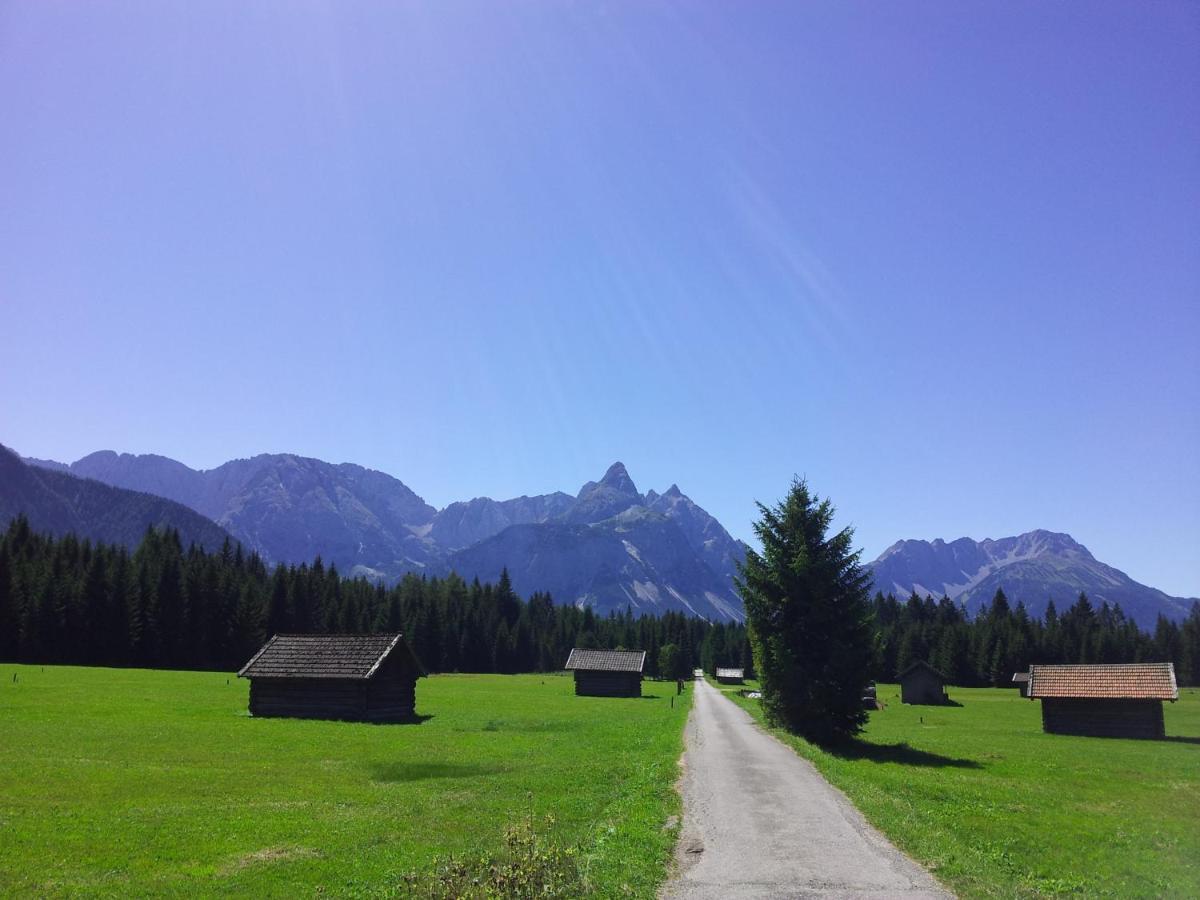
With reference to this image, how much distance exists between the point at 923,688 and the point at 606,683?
1512 inches

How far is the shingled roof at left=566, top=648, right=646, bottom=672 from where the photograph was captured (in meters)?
85.6

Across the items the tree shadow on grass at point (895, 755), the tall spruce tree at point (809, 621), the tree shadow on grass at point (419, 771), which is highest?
the tall spruce tree at point (809, 621)

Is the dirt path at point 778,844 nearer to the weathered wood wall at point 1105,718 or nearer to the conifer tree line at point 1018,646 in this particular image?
the weathered wood wall at point 1105,718

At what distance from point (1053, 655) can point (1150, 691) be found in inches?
3805

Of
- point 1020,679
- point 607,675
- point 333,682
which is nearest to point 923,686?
point 607,675

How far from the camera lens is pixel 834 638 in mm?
37125

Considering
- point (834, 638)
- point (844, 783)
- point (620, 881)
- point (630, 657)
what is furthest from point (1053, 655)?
point (620, 881)

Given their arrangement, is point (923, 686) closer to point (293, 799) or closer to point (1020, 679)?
point (1020, 679)

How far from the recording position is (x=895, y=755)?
3594 centimetres

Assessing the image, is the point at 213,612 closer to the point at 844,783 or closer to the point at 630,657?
the point at 630,657

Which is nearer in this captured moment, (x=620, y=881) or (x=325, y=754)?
(x=620, y=881)

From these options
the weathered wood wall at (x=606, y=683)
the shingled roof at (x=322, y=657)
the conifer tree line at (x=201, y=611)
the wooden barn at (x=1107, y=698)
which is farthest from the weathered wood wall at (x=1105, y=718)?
the conifer tree line at (x=201, y=611)

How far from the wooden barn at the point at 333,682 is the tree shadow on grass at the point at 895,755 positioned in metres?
27.4

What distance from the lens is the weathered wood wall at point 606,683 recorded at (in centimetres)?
8606
